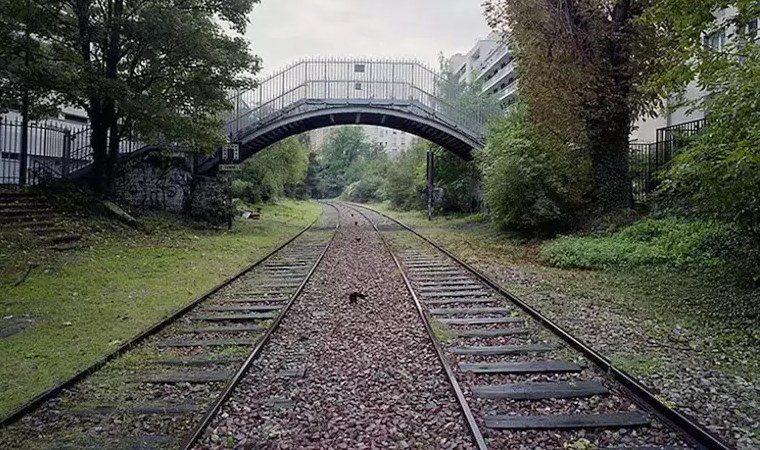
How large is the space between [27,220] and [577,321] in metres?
13.9

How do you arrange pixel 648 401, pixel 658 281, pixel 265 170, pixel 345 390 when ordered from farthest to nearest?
1. pixel 265 170
2. pixel 658 281
3. pixel 345 390
4. pixel 648 401

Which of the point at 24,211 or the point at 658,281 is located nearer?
the point at 658,281

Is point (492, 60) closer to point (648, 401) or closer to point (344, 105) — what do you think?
point (344, 105)

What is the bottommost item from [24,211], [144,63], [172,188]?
[24,211]

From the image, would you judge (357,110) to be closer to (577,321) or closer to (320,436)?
(577,321)

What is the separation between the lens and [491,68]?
225 feet

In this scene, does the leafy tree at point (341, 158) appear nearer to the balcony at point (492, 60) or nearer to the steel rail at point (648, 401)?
the balcony at point (492, 60)

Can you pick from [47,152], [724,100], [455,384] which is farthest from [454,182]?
[455,384]

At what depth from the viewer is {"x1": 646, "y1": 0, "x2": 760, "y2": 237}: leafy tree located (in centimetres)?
696

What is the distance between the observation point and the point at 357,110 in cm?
2511

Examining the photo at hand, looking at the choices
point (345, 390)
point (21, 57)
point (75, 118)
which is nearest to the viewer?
point (345, 390)

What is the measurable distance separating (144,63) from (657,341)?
57.7 ft

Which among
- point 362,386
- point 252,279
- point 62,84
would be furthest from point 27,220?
point 362,386

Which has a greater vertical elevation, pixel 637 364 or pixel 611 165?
pixel 611 165
